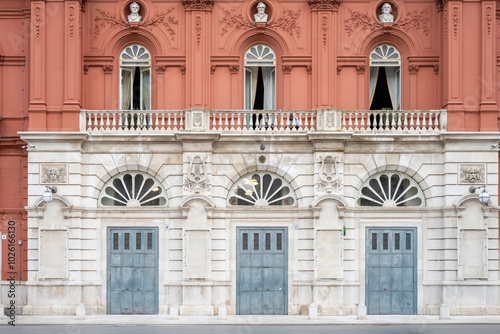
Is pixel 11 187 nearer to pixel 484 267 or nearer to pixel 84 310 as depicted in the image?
pixel 84 310

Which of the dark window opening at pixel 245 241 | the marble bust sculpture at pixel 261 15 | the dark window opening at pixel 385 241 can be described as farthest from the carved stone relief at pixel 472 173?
the marble bust sculpture at pixel 261 15

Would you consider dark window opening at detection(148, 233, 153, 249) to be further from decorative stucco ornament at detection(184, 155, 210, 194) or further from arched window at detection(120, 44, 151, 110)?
arched window at detection(120, 44, 151, 110)

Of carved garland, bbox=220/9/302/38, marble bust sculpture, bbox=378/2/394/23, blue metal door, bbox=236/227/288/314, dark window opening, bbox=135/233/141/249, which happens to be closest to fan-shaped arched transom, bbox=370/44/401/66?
marble bust sculpture, bbox=378/2/394/23

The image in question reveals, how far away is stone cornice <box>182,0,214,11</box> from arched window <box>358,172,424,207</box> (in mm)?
9308

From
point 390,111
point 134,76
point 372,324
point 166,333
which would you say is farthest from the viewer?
point 134,76

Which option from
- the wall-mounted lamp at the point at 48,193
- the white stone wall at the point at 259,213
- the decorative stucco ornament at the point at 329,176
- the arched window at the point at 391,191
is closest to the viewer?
the wall-mounted lamp at the point at 48,193

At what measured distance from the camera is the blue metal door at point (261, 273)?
2708 cm

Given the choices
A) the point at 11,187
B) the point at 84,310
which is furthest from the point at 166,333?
the point at 11,187

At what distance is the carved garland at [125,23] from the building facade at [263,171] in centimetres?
8

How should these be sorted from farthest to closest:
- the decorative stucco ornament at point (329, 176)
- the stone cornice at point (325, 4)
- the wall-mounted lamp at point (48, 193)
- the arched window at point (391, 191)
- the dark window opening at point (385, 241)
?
the stone cornice at point (325, 4)
the arched window at point (391, 191)
the dark window opening at point (385, 241)
the decorative stucco ornament at point (329, 176)
the wall-mounted lamp at point (48, 193)

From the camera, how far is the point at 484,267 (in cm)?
2623

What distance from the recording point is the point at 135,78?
2883cm

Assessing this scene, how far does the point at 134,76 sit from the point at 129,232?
6409 mm

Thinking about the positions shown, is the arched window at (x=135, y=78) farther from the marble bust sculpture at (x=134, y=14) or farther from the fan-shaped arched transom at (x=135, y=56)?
the marble bust sculpture at (x=134, y=14)
